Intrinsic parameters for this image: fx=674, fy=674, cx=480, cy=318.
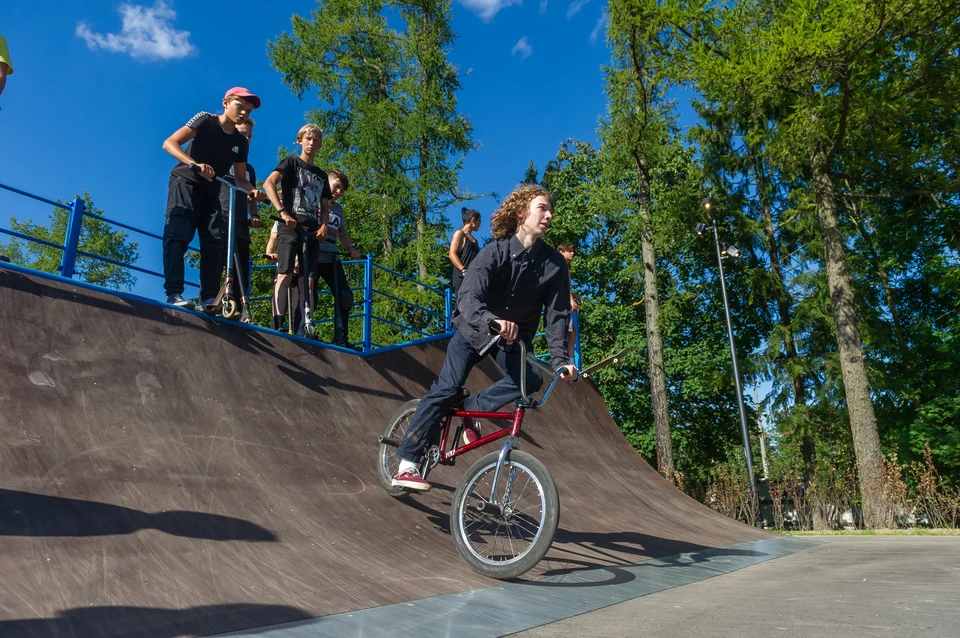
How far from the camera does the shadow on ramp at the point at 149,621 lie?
207cm

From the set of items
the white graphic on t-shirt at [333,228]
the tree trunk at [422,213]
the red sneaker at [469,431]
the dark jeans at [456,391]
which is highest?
the tree trunk at [422,213]

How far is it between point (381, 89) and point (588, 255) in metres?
10.4

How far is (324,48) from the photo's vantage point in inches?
906

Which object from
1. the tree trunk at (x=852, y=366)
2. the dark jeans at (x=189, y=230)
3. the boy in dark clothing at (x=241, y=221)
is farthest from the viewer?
the tree trunk at (x=852, y=366)

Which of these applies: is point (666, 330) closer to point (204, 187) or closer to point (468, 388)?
point (468, 388)

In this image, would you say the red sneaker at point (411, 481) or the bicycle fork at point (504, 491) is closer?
the bicycle fork at point (504, 491)

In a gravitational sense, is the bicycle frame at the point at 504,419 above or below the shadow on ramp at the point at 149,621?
above

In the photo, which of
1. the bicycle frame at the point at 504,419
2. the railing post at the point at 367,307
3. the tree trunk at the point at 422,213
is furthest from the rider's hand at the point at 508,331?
the tree trunk at the point at 422,213

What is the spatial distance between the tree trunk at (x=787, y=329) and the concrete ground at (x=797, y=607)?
18.4 m

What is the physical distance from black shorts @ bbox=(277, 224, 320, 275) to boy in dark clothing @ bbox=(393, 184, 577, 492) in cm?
306

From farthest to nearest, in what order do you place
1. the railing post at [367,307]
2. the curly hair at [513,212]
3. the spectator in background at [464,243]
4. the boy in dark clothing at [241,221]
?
the spectator in background at [464,243], the railing post at [367,307], the boy in dark clothing at [241,221], the curly hair at [513,212]

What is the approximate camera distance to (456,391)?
158 inches

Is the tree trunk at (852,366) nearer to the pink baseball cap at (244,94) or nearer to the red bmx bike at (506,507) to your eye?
the red bmx bike at (506,507)

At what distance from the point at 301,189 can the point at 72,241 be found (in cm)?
209
